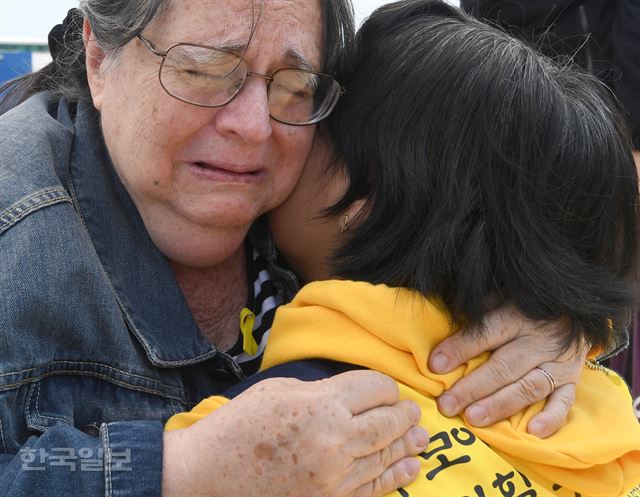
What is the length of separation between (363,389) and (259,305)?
32.2 inches

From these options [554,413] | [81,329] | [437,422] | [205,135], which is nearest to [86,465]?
[81,329]

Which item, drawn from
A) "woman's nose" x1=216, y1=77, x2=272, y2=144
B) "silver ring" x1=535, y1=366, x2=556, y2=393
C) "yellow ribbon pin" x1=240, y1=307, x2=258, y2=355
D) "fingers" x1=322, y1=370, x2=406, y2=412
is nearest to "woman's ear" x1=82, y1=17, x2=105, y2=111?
"woman's nose" x1=216, y1=77, x2=272, y2=144

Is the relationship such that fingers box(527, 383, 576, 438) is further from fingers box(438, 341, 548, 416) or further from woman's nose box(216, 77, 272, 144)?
woman's nose box(216, 77, 272, 144)

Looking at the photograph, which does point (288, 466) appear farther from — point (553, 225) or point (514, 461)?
point (553, 225)

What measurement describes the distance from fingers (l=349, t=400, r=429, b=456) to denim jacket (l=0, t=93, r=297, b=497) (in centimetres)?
38

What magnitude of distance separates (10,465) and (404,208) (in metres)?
0.90

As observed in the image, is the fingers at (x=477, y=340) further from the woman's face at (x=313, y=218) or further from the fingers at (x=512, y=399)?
the woman's face at (x=313, y=218)

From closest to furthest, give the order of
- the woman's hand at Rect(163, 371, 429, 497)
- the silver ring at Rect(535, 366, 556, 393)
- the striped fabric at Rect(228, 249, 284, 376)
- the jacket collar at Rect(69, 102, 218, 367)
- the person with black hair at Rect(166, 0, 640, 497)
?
Result: the woman's hand at Rect(163, 371, 429, 497) < the person with black hair at Rect(166, 0, 640, 497) < the silver ring at Rect(535, 366, 556, 393) < the jacket collar at Rect(69, 102, 218, 367) < the striped fabric at Rect(228, 249, 284, 376)

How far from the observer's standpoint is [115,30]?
1972 millimetres

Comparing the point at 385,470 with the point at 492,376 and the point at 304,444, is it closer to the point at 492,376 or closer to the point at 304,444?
the point at 304,444

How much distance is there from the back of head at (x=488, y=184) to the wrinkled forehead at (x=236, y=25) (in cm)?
22

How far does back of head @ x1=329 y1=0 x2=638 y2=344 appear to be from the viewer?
1742mm

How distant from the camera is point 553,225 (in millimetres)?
1809

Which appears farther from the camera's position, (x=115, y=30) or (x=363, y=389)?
(x=115, y=30)
